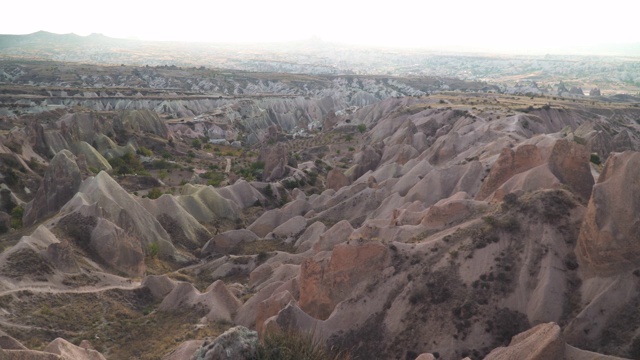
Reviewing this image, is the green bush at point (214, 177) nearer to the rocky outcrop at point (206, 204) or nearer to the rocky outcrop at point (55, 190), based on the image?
the rocky outcrop at point (206, 204)

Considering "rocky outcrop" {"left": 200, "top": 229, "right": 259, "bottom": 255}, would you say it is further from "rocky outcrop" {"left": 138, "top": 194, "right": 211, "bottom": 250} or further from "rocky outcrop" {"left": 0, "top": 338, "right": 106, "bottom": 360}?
"rocky outcrop" {"left": 0, "top": 338, "right": 106, "bottom": 360}

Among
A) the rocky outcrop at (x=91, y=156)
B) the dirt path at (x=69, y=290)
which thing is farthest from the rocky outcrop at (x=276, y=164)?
the dirt path at (x=69, y=290)

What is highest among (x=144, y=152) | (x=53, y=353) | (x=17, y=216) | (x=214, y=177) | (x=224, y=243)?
(x=53, y=353)

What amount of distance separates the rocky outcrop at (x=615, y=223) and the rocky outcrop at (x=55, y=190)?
47697mm

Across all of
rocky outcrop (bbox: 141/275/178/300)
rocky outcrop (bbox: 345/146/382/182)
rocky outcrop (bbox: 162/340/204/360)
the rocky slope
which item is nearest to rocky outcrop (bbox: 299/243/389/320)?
the rocky slope

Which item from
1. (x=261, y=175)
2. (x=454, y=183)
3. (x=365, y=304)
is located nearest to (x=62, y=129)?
(x=261, y=175)

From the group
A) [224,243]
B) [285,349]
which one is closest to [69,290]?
[224,243]

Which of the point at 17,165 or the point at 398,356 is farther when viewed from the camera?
the point at 17,165

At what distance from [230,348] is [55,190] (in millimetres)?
41213

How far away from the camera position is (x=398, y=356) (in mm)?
25516

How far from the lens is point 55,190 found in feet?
170

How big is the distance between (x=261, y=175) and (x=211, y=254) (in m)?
31.8

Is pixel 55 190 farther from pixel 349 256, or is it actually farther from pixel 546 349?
pixel 546 349

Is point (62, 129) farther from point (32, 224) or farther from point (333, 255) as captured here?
point (333, 255)
